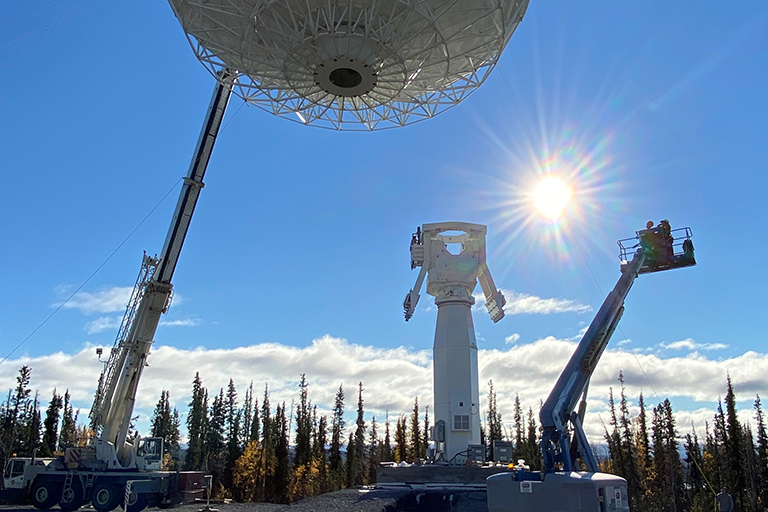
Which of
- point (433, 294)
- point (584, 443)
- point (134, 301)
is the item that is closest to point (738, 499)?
point (433, 294)

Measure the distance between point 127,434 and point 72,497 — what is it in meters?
2.60

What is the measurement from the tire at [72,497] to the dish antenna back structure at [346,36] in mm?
14776

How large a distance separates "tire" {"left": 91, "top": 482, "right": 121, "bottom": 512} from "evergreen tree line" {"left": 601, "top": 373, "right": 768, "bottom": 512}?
45311 millimetres

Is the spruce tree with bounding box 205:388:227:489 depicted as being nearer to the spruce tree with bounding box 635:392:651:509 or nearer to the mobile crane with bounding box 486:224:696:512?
the spruce tree with bounding box 635:392:651:509

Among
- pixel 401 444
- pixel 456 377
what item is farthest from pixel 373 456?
pixel 456 377

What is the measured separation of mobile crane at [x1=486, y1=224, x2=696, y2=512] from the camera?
40.8ft

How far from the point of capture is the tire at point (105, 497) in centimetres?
2067

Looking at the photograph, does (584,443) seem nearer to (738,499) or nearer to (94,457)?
(94,457)

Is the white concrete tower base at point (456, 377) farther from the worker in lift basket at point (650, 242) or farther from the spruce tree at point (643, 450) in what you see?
Answer: the spruce tree at point (643, 450)

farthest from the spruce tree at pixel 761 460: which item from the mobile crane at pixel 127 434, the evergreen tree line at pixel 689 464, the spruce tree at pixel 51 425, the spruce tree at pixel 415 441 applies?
the spruce tree at pixel 51 425

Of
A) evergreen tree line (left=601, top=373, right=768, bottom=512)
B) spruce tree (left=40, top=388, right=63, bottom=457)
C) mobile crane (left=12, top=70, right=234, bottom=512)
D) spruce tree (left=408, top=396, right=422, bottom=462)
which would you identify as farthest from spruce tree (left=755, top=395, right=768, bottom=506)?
spruce tree (left=40, top=388, right=63, bottom=457)

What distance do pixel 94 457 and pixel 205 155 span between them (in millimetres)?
11602

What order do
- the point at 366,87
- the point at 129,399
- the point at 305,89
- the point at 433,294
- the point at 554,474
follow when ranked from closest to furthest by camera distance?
the point at 554,474, the point at 366,87, the point at 305,89, the point at 129,399, the point at 433,294

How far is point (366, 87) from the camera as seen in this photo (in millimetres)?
17688
